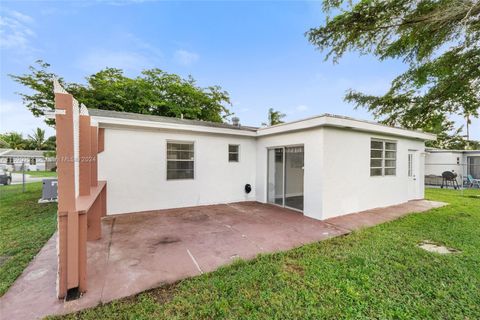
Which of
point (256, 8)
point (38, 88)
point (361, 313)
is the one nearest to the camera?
point (361, 313)

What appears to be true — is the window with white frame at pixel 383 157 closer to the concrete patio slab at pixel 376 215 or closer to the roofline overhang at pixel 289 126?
the roofline overhang at pixel 289 126

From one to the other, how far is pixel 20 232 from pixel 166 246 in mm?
3508

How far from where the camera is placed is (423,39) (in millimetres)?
5219

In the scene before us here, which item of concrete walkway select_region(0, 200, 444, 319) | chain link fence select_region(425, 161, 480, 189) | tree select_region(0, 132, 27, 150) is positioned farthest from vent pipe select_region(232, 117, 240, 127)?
tree select_region(0, 132, 27, 150)

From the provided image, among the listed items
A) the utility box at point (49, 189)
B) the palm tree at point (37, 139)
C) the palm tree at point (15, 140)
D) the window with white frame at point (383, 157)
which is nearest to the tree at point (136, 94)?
the utility box at point (49, 189)

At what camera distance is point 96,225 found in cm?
420

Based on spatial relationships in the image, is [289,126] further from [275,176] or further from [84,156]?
[84,156]

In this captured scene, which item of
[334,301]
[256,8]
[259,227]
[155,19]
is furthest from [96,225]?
[256,8]

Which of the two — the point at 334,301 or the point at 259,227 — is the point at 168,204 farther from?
the point at 334,301

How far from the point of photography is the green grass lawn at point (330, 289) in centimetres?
224

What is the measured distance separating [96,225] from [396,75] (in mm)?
10650

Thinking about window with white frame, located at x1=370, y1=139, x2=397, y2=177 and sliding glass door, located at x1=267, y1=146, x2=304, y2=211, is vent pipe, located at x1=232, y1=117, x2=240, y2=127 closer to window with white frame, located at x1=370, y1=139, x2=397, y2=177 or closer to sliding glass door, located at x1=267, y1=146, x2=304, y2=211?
sliding glass door, located at x1=267, y1=146, x2=304, y2=211

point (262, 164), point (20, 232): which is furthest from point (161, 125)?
point (20, 232)

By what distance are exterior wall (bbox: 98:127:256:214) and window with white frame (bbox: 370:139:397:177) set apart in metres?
4.21
